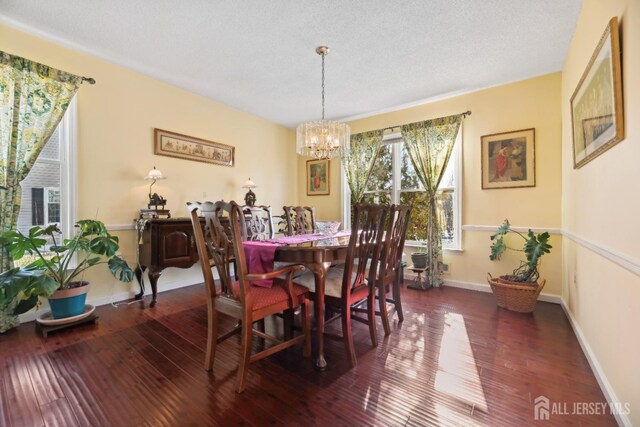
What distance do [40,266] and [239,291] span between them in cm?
207

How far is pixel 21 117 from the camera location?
2.50m

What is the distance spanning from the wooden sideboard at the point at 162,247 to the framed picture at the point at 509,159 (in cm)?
381

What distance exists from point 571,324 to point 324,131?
297 centimetres

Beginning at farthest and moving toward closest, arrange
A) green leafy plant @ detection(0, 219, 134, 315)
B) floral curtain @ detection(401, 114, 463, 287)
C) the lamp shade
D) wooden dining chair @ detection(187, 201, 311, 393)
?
the lamp shade
floral curtain @ detection(401, 114, 463, 287)
green leafy plant @ detection(0, 219, 134, 315)
wooden dining chair @ detection(187, 201, 311, 393)

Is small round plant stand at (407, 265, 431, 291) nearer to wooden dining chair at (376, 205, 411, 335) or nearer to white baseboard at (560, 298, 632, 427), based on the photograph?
wooden dining chair at (376, 205, 411, 335)

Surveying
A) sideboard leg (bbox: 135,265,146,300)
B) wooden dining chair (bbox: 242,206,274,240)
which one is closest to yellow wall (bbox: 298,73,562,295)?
wooden dining chair (bbox: 242,206,274,240)

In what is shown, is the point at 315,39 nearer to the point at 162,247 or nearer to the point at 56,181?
the point at 162,247

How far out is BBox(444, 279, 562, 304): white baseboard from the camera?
316cm

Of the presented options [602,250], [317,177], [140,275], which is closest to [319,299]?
[602,250]

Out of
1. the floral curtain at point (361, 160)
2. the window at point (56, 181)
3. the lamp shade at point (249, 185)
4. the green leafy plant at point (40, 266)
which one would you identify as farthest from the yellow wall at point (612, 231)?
the window at point (56, 181)

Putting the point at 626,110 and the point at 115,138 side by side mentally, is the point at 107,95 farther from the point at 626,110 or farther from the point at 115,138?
the point at 626,110

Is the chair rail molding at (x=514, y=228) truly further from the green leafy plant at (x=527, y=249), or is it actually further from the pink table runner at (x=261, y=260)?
the pink table runner at (x=261, y=260)

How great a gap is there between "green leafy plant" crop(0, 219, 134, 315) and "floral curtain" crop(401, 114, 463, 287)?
362 cm

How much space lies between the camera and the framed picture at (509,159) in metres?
3.31
